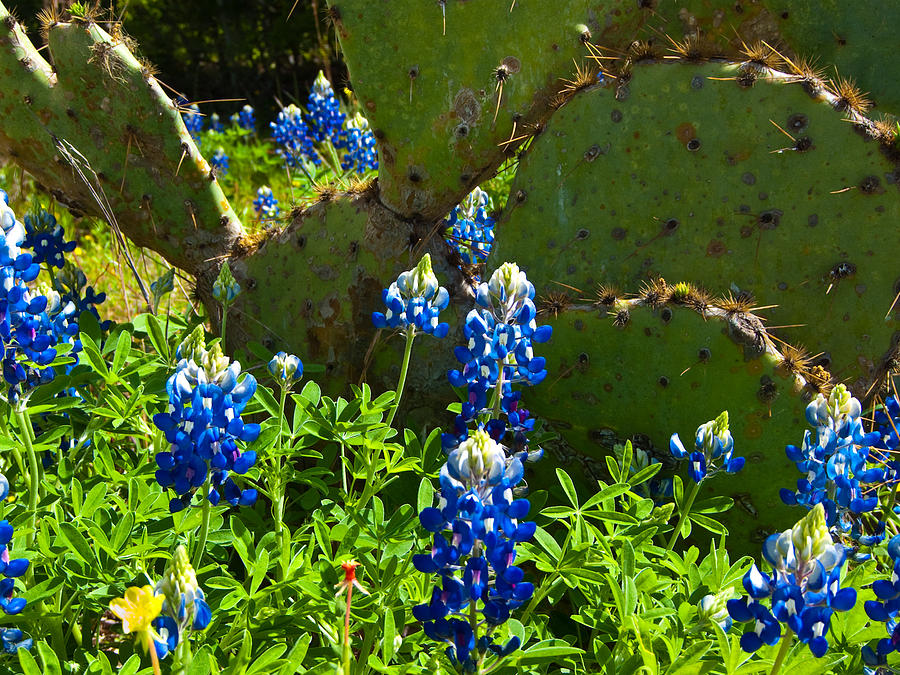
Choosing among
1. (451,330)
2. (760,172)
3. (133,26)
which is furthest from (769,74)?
(133,26)

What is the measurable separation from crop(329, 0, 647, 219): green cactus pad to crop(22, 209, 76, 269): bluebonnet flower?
94 cm

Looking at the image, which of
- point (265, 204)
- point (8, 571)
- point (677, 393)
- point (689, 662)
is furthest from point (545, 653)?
point (265, 204)

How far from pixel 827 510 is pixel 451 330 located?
1089mm

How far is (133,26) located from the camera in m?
9.37

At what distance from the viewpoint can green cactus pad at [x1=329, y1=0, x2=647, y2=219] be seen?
237cm

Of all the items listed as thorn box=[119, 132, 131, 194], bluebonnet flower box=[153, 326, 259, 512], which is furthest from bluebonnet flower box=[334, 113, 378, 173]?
bluebonnet flower box=[153, 326, 259, 512]

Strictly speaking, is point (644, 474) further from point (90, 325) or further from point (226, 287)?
point (90, 325)

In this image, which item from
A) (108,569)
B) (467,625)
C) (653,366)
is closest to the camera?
(467,625)

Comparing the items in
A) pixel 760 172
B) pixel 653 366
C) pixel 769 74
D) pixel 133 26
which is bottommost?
pixel 133 26

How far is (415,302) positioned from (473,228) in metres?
1.36

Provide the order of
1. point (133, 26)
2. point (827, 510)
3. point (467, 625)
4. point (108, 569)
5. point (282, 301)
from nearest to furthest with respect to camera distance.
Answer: point (467, 625) → point (108, 569) → point (827, 510) → point (282, 301) → point (133, 26)

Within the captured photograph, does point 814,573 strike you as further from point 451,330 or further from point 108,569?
point 451,330

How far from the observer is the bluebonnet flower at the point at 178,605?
1.13 meters

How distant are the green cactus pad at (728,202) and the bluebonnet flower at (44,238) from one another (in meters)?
1.30
